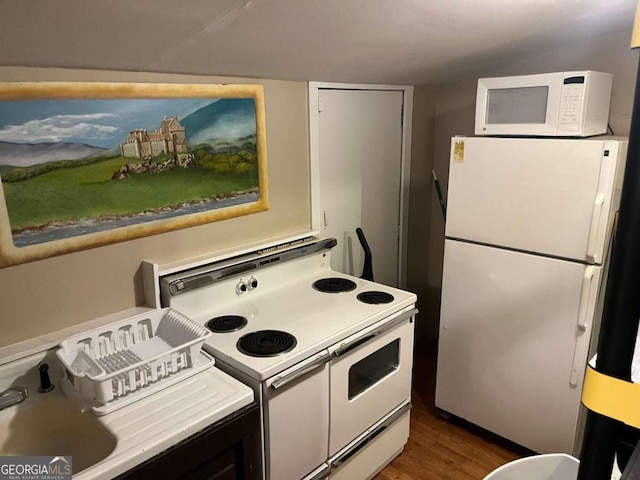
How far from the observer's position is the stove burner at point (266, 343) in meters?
1.77

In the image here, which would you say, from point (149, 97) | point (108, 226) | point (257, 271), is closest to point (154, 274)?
point (108, 226)

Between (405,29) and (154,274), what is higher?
(405,29)

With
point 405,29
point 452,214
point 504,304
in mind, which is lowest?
point 504,304

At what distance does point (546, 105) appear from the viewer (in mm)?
2211

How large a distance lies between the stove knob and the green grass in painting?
0.41 meters

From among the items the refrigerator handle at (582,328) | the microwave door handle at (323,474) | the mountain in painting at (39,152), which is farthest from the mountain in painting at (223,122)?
the refrigerator handle at (582,328)

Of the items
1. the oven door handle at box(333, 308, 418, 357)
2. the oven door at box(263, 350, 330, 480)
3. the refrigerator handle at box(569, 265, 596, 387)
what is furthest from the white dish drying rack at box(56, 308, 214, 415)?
the refrigerator handle at box(569, 265, 596, 387)

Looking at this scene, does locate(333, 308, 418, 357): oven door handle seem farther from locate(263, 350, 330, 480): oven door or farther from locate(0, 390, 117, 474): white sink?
locate(0, 390, 117, 474): white sink

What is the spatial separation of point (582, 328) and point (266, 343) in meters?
1.41

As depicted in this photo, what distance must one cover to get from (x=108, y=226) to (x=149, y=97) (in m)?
0.52

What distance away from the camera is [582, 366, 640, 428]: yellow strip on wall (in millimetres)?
624

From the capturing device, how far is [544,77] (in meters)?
2.19

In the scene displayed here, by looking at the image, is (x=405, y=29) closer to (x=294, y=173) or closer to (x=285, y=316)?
(x=294, y=173)

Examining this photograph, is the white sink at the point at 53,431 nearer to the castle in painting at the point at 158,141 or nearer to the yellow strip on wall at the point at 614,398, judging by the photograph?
the castle in painting at the point at 158,141
